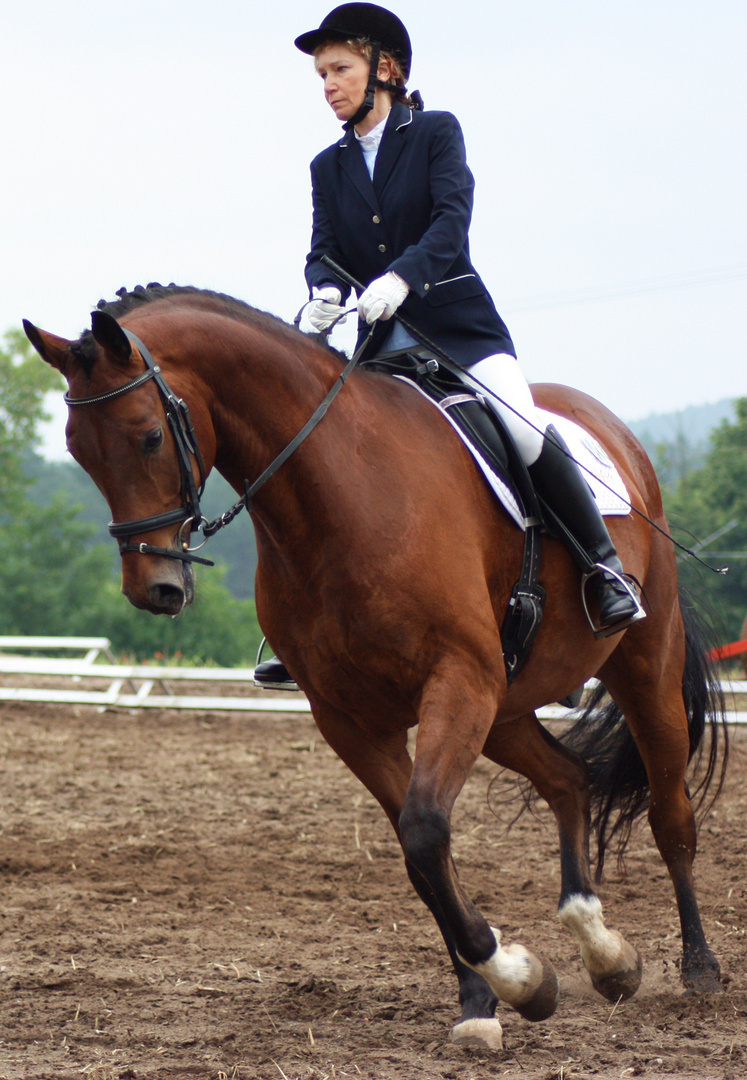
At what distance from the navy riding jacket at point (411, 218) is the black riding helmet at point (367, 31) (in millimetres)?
201

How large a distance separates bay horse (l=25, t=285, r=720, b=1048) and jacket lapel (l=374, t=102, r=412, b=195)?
79cm

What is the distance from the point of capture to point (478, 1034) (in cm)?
364

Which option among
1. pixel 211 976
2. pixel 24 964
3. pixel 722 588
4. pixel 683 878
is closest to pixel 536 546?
pixel 683 878

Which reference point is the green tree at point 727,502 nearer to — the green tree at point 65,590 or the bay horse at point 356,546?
the green tree at point 65,590

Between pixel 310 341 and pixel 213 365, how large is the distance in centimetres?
48

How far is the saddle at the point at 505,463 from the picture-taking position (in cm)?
397

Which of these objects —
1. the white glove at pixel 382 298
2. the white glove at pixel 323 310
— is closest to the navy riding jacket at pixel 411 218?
the white glove at pixel 323 310

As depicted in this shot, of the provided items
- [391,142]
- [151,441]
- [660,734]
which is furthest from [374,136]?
[660,734]

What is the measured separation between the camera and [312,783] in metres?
8.46

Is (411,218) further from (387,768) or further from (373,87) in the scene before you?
(387,768)

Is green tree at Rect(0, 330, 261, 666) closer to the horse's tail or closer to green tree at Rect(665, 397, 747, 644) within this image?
Result: green tree at Rect(665, 397, 747, 644)

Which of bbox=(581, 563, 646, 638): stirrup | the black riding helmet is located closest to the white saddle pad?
bbox=(581, 563, 646, 638): stirrup

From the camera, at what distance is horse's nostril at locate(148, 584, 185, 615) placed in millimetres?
3127

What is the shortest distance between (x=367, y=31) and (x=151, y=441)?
1.79 meters
